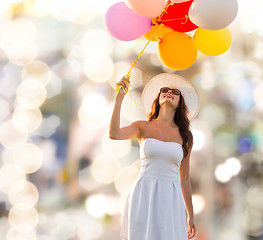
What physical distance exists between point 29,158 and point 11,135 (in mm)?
235

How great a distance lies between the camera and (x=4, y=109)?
2852mm

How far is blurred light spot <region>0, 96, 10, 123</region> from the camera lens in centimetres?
284

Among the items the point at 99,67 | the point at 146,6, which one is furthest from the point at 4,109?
the point at 146,6

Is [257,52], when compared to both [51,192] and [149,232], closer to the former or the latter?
[51,192]

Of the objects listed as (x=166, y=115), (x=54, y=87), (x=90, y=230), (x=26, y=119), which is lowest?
(x=90, y=230)

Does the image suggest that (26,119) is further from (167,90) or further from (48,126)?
(167,90)

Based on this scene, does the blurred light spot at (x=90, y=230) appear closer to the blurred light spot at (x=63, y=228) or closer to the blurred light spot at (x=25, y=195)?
the blurred light spot at (x=63, y=228)

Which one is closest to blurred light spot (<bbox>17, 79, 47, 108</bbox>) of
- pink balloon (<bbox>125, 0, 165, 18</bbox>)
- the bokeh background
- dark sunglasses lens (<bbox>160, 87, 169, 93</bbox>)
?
the bokeh background

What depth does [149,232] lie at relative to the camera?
1.36 meters

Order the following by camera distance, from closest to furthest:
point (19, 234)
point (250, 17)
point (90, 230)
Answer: point (19, 234) < point (90, 230) < point (250, 17)

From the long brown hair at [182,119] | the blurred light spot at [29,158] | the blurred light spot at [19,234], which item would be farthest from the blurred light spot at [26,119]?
the long brown hair at [182,119]

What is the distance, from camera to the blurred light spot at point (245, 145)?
10.1 ft

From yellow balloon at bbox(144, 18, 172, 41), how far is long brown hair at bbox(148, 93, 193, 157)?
266 millimetres

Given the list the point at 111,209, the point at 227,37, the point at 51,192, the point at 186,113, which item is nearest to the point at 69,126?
the point at 51,192
